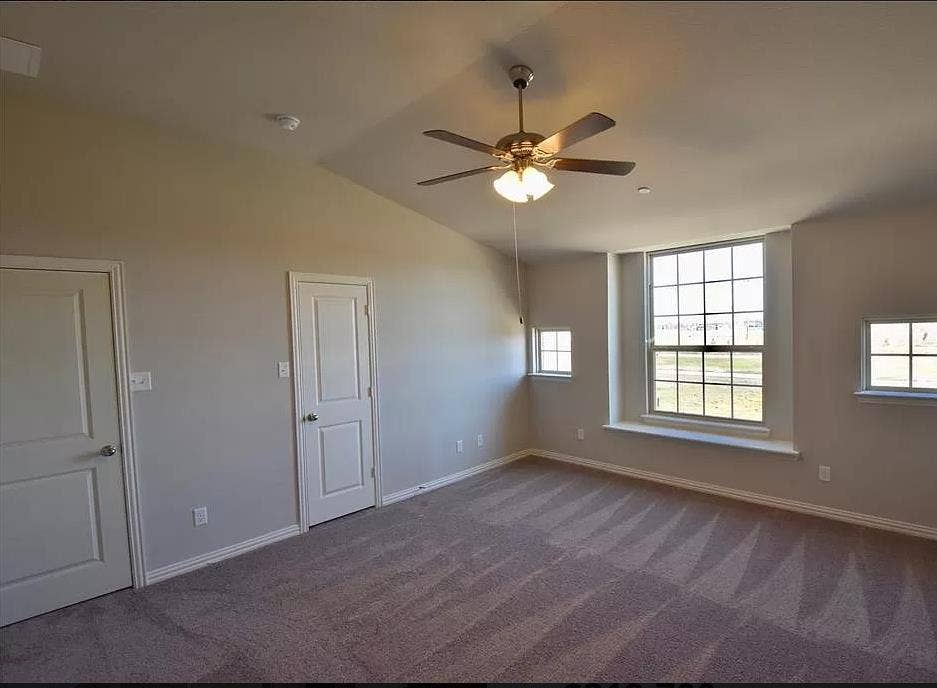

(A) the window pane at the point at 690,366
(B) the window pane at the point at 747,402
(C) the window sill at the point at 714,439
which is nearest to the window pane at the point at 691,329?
(A) the window pane at the point at 690,366

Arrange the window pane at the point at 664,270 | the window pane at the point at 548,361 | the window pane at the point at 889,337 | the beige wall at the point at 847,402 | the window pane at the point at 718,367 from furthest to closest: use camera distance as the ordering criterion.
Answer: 1. the window pane at the point at 548,361
2. the window pane at the point at 664,270
3. the window pane at the point at 718,367
4. the window pane at the point at 889,337
5. the beige wall at the point at 847,402

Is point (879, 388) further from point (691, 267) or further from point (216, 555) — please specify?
point (216, 555)

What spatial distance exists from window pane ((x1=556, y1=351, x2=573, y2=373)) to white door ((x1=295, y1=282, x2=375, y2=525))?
2459mm

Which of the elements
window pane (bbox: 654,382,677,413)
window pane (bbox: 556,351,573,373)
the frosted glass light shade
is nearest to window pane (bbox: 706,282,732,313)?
window pane (bbox: 654,382,677,413)

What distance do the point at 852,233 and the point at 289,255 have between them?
4306 mm

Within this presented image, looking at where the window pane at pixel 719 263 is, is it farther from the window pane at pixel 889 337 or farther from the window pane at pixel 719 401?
the window pane at pixel 889 337

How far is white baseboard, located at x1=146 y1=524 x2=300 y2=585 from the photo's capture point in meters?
2.99

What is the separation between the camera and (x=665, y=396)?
4.82 metres

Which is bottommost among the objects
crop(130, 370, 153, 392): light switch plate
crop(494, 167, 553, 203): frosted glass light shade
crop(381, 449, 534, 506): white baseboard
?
crop(381, 449, 534, 506): white baseboard

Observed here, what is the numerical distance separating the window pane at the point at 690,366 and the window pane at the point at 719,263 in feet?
2.54

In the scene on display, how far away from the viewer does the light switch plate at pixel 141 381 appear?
291 centimetres

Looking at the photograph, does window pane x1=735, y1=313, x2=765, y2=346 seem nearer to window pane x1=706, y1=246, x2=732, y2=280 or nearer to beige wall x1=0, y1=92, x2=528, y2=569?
window pane x1=706, y1=246, x2=732, y2=280

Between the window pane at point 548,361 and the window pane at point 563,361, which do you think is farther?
the window pane at point 548,361

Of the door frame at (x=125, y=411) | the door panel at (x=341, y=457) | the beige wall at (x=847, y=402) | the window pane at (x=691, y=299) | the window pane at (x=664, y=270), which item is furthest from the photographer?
the window pane at (x=664, y=270)
